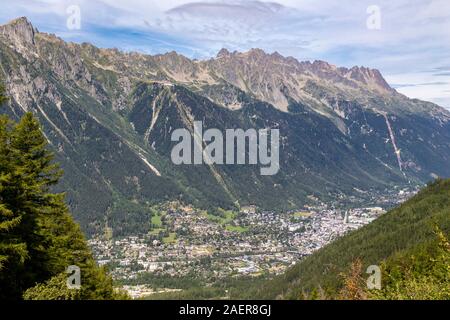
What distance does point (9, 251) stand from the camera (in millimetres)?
23797

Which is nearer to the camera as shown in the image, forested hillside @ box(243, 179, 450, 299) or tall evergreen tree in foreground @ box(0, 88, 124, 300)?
tall evergreen tree in foreground @ box(0, 88, 124, 300)

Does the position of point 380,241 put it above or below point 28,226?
below

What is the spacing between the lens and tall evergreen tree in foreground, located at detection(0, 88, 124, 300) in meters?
23.5

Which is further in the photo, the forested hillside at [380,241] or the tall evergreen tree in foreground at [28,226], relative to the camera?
the forested hillside at [380,241]

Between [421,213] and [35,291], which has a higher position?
[35,291]

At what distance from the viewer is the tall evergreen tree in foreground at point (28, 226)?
924 inches

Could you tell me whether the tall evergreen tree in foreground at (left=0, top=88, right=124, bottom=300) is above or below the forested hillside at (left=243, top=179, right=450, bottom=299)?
above

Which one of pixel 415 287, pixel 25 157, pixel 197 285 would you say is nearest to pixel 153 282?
pixel 197 285

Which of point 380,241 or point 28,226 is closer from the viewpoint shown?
point 28,226

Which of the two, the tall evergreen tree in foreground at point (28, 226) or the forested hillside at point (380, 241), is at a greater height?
the tall evergreen tree in foreground at point (28, 226)

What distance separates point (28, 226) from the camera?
1079 inches
